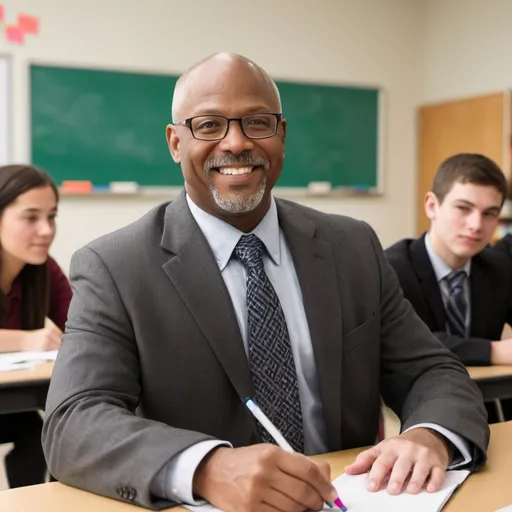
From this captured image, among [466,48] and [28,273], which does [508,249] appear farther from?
[466,48]

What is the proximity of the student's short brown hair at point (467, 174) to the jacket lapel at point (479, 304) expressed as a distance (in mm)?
301

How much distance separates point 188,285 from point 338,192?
4413 millimetres

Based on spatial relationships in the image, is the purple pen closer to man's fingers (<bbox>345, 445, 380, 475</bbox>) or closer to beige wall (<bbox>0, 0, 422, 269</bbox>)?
man's fingers (<bbox>345, 445, 380, 475</bbox>)

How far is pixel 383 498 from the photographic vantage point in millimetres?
1081

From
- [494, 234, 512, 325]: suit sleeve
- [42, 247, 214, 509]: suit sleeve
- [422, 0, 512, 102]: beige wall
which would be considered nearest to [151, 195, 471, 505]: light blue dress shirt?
[42, 247, 214, 509]: suit sleeve

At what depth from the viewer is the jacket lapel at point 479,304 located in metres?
2.56

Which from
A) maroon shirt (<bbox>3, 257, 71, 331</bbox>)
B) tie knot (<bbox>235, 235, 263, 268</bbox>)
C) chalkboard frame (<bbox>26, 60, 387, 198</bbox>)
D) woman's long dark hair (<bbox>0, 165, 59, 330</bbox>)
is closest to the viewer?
tie knot (<bbox>235, 235, 263, 268</bbox>)

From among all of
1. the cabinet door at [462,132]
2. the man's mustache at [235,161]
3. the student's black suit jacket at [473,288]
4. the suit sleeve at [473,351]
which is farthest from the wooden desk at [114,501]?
the cabinet door at [462,132]

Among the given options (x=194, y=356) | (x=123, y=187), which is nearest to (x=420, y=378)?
(x=194, y=356)

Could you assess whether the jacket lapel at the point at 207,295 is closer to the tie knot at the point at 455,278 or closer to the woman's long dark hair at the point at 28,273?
the tie knot at the point at 455,278

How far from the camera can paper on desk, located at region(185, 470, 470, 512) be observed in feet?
3.43

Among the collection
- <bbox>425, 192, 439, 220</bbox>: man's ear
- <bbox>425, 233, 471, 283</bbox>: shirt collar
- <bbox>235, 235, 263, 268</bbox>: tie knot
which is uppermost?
<bbox>425, 192, 439, 220</bbox>: man's ear

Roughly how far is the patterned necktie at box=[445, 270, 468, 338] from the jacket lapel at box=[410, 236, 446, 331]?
44 millimetres

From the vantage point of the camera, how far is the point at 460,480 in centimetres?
116
